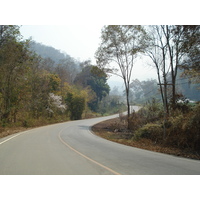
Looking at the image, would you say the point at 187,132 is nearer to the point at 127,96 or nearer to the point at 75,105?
the point at 127,96

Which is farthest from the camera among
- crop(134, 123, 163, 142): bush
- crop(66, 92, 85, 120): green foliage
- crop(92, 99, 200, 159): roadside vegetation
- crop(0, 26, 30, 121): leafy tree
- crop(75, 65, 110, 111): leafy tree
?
crop(75, 65, 110, 111): leafy tree

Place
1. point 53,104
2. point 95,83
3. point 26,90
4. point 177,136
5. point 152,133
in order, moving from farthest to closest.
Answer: point 95,83 → point 53,104 → point 26,90 → point 152,133 → point 177,136

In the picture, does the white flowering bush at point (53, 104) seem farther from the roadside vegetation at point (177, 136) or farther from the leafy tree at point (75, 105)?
the roadside vegetation at point (177, 136)

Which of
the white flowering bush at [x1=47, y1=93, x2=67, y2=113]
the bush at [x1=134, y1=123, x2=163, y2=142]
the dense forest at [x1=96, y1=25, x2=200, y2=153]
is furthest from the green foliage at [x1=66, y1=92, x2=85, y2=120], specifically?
the bush at [x1=134, y1=123, x2=163, y2=142]

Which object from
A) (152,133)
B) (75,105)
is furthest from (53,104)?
(152,133)

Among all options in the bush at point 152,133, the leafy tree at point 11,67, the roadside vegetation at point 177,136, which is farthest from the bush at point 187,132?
the leafy tree at point 11,67

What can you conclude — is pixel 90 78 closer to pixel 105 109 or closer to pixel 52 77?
pixel 105 109

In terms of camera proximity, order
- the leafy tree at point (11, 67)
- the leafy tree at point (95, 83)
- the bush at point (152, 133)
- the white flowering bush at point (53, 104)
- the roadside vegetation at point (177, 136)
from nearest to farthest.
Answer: the roadside vegetation at point (177, 136) → the bush at point (152, 133) → the leafy tree at point (11, 67) → the white flowering bush at point (53, 104) → the leafy tree at point (95, 83)

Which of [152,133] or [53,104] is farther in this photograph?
[53,104]

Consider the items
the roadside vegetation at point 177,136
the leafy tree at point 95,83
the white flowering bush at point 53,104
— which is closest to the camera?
the roadside vegetation at point 177,136

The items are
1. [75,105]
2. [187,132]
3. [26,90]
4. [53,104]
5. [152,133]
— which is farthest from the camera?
[75,105]

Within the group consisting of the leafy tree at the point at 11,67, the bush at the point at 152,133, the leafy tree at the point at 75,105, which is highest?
the leafy tree at the point at 11,67

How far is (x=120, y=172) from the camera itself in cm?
697

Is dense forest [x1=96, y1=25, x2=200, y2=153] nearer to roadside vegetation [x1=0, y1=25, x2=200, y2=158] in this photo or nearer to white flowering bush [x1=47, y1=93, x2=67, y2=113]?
roadside vegetation [x1=0, y1=25, x2=200, y2=158]
